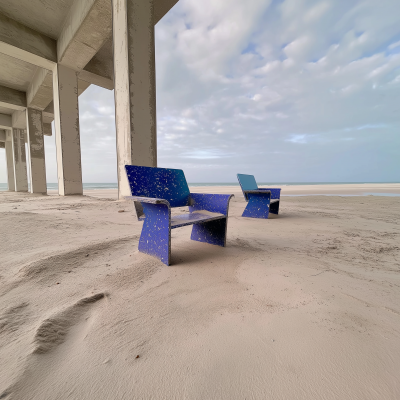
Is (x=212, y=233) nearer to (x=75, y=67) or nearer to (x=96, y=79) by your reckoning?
(x=75, y=67)

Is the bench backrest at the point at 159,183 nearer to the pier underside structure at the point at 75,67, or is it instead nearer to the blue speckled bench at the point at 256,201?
the blue speckled bench at the point at 256,201

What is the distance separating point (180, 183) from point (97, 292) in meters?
1.55

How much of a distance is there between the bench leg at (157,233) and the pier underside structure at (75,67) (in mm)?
3828

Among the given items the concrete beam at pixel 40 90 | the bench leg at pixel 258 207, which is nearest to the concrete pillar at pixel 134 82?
the bench leg at pixel 258 207

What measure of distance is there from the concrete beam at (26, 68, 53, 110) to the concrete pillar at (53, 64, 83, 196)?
1.54 metres

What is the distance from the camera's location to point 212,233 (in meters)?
2.45

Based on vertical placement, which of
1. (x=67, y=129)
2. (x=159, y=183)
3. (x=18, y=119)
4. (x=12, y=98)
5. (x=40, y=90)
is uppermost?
(x=12, y=98)

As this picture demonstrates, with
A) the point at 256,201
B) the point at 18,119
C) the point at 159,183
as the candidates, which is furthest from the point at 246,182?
the point at 18,119

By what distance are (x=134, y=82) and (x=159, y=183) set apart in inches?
173

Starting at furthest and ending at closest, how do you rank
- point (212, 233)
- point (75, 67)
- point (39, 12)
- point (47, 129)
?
point (47, 129) < point (75, 67) < point (39, 12) < point (212, 233)

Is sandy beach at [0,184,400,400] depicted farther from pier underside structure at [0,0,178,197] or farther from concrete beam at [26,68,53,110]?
concrete beam at [26,68,53,110]

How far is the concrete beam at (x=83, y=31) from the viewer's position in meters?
6.03

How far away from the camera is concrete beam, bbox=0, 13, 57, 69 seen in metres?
7.04

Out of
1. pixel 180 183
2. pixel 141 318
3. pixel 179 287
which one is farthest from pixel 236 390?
pixel 180 183
